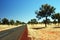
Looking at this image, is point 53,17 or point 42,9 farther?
point 53,17

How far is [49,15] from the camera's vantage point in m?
73.7

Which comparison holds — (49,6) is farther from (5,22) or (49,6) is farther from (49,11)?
(5,22)

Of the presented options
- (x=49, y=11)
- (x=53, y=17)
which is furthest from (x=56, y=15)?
(x=49, y=11)

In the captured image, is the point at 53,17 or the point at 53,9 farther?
the point at 53,17

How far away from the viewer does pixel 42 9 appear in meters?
72.9

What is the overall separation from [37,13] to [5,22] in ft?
320

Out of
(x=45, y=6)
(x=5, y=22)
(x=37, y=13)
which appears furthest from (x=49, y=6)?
(x=5, y=22)

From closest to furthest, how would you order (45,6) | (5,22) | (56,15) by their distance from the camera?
(45,6) < (56,15) < (5,22)

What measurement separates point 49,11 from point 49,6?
2258mm

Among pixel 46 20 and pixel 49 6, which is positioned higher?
pixel 49 6

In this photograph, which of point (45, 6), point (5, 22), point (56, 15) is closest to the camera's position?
point (45, 6)

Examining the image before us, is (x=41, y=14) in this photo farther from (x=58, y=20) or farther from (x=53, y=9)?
(x=58, y=20)

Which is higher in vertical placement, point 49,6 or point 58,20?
point 49,6

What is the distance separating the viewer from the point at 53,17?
260ft
